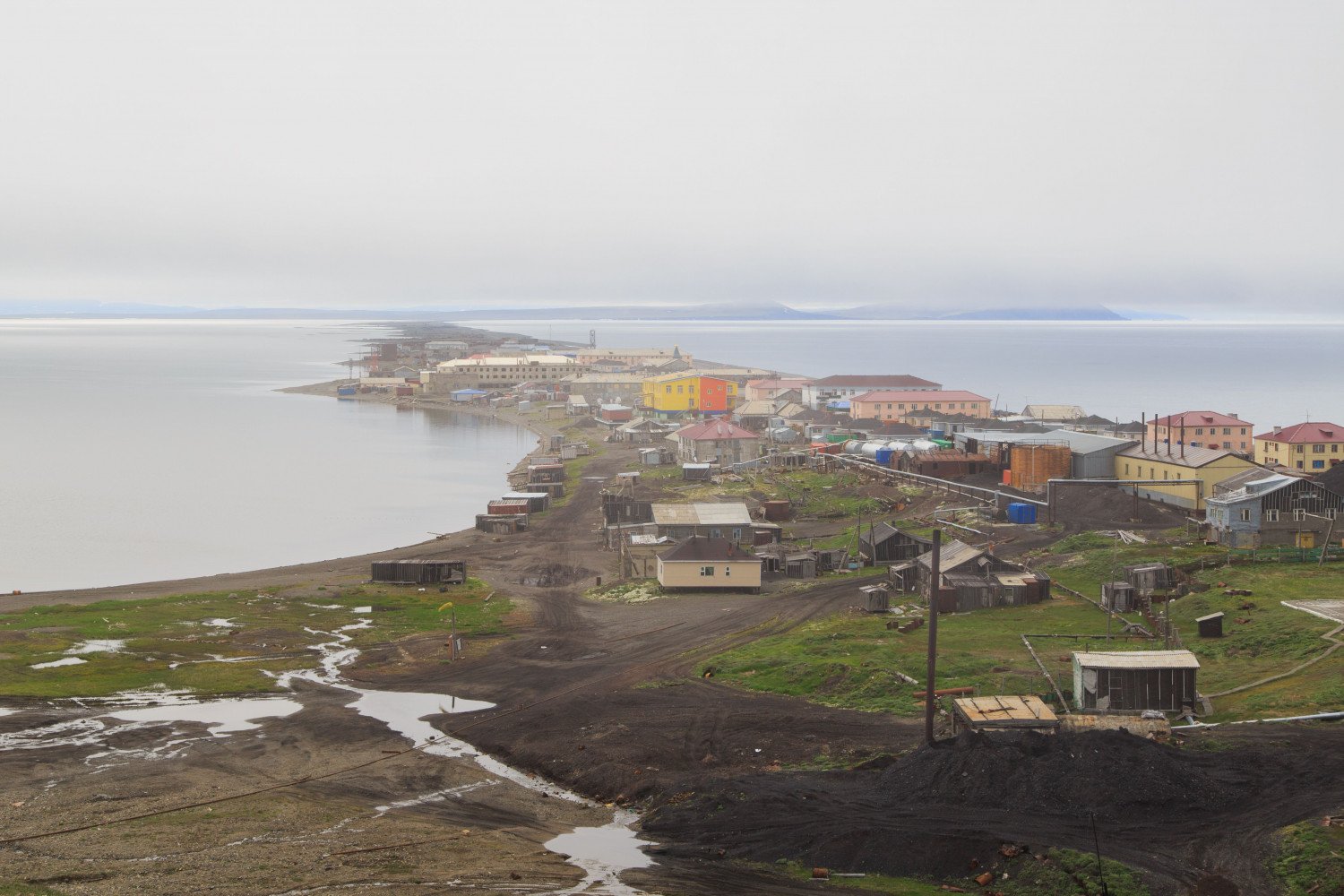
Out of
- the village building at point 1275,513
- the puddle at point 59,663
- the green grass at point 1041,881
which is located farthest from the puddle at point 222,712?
the village building at point 1275,513

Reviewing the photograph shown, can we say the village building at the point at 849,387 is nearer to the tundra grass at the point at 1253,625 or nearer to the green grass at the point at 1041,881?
the tundra grass at the point at 1253,625

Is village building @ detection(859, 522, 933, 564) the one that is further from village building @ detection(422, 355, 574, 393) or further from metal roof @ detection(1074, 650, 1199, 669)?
village building @ detection(422, 355, 574, 393)

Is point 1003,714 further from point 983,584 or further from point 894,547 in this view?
point 894,547

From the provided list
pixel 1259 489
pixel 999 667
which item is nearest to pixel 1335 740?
pixel 999 667

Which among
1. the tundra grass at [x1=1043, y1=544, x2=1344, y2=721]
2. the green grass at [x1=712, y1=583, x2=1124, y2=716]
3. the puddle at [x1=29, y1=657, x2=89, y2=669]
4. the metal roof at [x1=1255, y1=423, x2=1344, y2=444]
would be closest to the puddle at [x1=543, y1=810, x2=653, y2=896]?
the green grass at [x1=712, y1=583, x2=1124, y2=716]

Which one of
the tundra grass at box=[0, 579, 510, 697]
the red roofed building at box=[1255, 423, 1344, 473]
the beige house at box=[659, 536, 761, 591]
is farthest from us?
the red roofed building at box=[1255, 423, 1344, 473]

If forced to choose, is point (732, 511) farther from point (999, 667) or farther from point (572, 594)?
point (999, 667)
